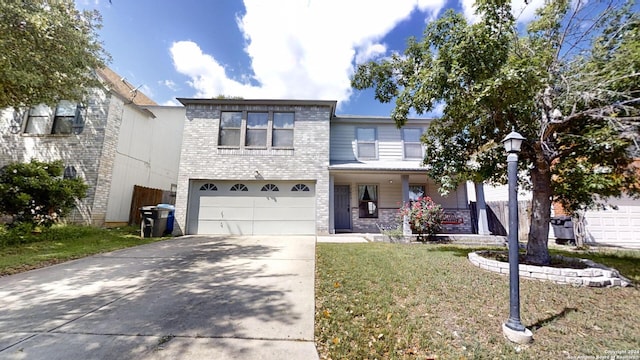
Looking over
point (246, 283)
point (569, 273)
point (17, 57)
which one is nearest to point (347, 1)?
point (246, 283)

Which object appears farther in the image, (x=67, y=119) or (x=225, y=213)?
(x=67, y=119)

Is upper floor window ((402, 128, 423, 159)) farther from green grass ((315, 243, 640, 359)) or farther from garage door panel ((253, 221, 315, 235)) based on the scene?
green grass ((315, 243, 640, 359))

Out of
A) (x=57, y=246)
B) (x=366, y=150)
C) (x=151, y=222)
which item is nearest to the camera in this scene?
(x=57, y=246)

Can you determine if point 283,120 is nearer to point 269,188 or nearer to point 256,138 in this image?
point 256,138

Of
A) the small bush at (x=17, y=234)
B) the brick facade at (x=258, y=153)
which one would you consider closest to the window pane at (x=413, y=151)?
the brick facade at (x=258, y=153)

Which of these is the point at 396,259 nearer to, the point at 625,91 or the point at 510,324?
the point at 510,324

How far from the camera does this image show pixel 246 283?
402cm

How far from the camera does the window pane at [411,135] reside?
11.3 m

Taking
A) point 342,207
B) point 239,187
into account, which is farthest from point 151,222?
point 342,207

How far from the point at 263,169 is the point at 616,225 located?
13.7m

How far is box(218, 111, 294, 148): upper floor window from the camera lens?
10.4 metres

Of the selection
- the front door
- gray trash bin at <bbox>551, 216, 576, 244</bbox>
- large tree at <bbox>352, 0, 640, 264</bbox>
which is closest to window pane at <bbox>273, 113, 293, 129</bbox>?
the front door

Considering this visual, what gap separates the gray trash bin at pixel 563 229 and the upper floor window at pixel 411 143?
5.26m

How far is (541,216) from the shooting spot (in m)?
4.95
